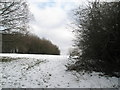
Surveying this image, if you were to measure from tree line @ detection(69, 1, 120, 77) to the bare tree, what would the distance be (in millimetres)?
8780

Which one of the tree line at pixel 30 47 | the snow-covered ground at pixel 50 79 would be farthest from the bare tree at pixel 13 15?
the snow-covered ground at pixel 50 79

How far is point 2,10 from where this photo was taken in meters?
19.5

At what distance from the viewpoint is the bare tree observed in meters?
19.5

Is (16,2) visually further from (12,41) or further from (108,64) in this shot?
(108,64)

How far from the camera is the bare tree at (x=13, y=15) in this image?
64.0 feet

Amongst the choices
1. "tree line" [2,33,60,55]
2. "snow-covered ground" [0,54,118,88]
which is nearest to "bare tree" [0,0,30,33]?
"tree line" [2,33,60,55]

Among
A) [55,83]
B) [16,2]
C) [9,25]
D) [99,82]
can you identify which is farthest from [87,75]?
[16,2]

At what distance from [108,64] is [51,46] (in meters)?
36.5

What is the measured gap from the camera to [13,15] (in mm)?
19984

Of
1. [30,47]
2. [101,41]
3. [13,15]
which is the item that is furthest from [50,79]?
[30,47]

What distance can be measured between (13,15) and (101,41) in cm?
1079

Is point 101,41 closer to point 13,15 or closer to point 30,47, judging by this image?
point 13,15

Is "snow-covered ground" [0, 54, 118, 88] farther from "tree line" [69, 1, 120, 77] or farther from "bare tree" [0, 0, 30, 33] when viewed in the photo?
"bare tree" [0, 0, 30, 33]

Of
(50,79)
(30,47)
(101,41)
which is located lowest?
(50,79)
